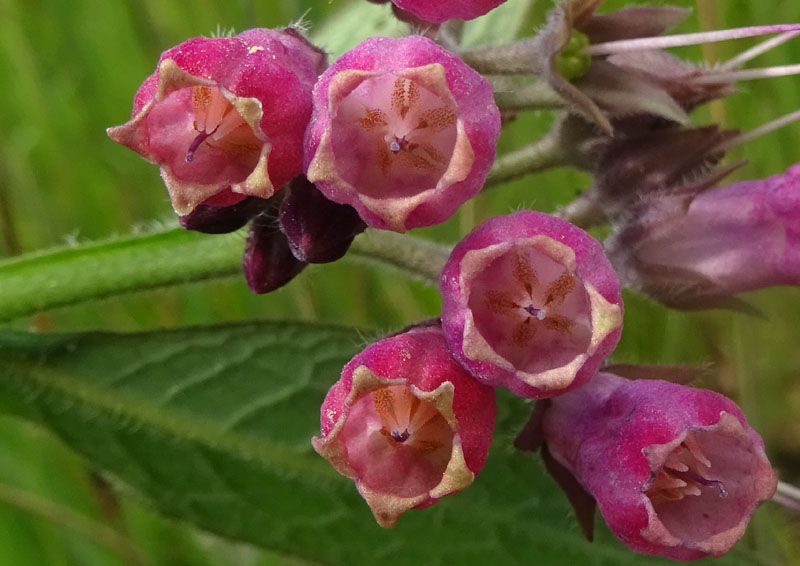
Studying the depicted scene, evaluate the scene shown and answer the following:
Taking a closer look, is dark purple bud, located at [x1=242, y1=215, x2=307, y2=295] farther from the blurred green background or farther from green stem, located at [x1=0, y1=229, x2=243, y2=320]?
the blurred green background

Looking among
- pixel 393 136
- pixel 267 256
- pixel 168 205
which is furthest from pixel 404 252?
pixel 168 205

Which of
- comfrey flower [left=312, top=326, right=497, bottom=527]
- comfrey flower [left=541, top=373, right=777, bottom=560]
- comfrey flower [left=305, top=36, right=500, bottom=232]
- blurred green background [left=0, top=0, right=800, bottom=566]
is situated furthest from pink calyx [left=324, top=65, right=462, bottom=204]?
blurred green background [left=0, top=0, right=800, bottom=566]

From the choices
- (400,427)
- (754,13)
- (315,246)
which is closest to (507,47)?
(315,246)

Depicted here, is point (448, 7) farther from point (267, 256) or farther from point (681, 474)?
point (681, 474)

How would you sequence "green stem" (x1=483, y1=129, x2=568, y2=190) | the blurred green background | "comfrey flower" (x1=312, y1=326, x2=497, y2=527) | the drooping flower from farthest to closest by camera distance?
1. the blurred green background
2. "green stem" (x1=483, y1=129, x2=568, y2=190)
3. the drooping flower
4. "comfrey flower" (x1=312, y1=326, x2=497, y2=527)

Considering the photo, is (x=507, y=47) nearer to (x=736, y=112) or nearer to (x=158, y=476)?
(x=158, y=476)

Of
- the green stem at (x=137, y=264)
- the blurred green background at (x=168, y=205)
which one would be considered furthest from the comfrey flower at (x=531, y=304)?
the blurred green background at (x=168, y=205)
